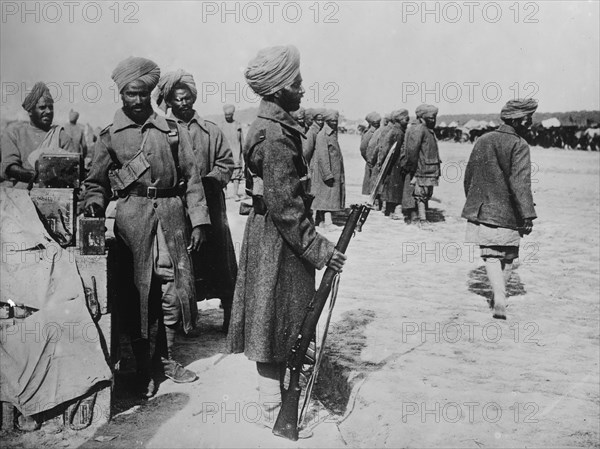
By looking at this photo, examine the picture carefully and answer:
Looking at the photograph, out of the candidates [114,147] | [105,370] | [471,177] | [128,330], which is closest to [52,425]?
[105,370]

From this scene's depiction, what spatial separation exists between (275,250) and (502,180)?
3.22 meters

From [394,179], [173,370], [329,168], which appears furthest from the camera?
[394,179]

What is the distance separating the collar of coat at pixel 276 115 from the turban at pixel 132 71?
1035 mm

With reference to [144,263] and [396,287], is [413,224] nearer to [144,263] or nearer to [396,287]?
[396,287]

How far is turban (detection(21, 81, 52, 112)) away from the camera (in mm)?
6145

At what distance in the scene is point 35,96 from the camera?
621 cm

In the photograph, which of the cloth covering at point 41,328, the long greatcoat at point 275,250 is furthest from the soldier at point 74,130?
the long greatcoat at point 275,250

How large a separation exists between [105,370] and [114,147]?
1371 mm

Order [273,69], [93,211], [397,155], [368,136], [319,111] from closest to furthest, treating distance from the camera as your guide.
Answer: [273,69] < [93,211] < [397,155] < [319,111] < [368,136]

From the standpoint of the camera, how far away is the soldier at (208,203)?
540 cm

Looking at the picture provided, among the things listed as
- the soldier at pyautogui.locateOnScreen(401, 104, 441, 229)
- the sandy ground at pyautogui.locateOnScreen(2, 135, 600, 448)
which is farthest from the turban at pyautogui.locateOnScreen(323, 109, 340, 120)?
the sandy ground at pyautogui.locateOnScreen(2, 135, 600, 448)

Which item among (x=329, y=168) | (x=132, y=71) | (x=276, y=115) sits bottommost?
(x=329, y=168)

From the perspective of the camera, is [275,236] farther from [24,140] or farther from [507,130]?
[24,140]

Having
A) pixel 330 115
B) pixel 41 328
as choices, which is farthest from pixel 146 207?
pixel 330 115
